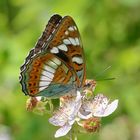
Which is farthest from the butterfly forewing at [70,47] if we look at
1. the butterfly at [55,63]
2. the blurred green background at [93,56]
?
the blurred green background at [93,56]

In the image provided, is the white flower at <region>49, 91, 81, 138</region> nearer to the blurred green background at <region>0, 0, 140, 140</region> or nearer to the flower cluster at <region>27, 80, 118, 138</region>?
the flower cluster at <region>27, 80, 118, 138</region>

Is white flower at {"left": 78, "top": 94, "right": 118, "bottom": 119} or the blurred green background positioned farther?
the blurred green background

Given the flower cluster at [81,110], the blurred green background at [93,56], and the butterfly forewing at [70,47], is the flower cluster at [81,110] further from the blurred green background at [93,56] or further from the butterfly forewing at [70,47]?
the blurred green background at [93,56]

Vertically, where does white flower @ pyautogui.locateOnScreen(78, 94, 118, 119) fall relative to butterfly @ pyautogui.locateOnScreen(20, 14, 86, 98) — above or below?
below

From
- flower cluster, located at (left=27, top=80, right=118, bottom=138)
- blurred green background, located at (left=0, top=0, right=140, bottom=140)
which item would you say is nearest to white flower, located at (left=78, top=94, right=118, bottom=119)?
flower cluster, located at (left=27, top=80, right=118, bottom=138)

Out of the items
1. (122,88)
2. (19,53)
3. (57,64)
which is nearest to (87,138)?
(122,88)

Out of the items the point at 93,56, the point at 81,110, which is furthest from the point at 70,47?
the point at 93,56

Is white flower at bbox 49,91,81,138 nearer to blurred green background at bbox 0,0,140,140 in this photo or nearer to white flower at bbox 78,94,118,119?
white flower at bbox 78,94,118,119

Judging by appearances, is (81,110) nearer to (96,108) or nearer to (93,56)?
(96,108)
